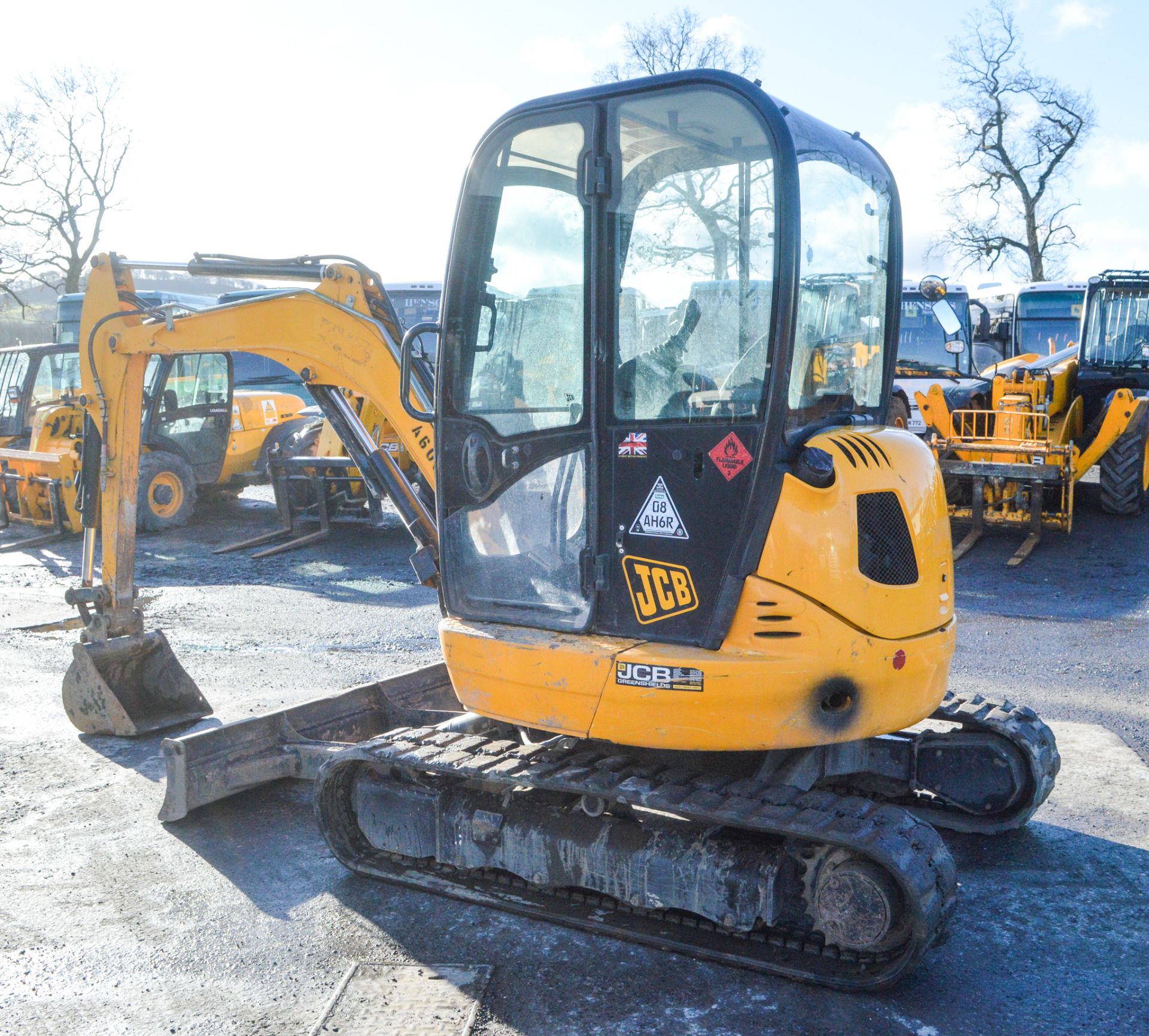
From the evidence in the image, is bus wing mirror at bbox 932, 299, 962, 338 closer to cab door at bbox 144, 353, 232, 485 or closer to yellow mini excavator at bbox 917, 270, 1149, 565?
yellow mini excavator at bbox 917, 270, 1149, 565

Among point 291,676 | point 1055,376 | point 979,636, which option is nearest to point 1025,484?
point 1055,376

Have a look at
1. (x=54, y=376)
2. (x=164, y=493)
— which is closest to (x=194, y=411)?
(x=164, y=493)

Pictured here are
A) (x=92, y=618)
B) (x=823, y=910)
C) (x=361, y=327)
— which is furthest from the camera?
(x=92, y=618)

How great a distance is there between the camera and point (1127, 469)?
1113cm

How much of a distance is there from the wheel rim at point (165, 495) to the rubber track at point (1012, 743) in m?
11.0

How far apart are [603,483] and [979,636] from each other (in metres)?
5.08

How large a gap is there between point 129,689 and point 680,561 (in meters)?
3.83

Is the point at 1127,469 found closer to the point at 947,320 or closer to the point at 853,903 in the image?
the point at 947,320

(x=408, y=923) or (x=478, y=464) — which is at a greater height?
(x=478, y=464)

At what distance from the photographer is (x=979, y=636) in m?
7.85

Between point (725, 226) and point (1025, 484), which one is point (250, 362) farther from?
point (725, 226)

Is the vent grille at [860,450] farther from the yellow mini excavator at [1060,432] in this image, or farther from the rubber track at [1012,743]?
the yellow mini excavator at [1060,432]

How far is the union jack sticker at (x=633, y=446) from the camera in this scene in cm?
362

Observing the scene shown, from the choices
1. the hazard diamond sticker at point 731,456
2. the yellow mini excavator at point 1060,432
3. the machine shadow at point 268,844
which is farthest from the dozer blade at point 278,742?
the yellow mini excavator at point 1060,432
